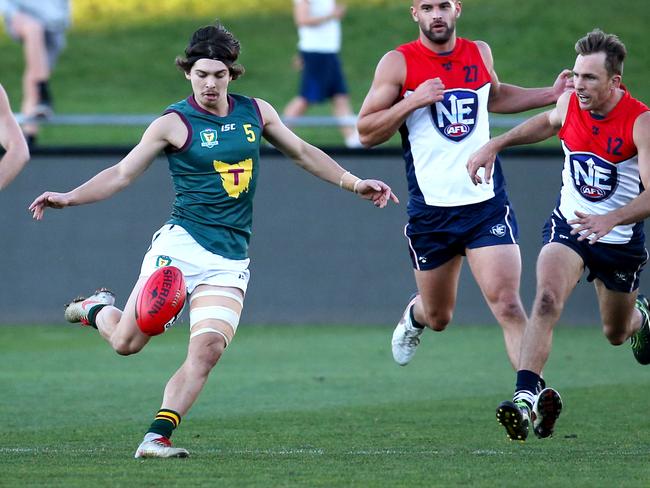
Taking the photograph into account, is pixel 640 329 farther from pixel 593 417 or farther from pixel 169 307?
pixel 169 307

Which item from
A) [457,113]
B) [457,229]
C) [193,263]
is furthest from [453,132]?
[193,263]

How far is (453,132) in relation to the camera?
8.41 metres

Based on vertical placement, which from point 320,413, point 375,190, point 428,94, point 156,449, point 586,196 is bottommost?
point 320,413

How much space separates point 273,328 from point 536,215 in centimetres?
310

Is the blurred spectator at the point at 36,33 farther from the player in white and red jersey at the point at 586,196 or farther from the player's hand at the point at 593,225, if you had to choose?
the player's hand at the point at 593,225

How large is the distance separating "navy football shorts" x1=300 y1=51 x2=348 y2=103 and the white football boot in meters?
7.99

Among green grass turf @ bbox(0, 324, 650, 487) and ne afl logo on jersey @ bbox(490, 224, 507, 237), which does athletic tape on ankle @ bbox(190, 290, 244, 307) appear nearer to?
green grass turf @ bbox(0, 324, 650, 487)

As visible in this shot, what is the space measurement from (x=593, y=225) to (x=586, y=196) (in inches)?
30.4

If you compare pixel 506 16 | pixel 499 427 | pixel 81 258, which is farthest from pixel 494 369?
pixel 506 16

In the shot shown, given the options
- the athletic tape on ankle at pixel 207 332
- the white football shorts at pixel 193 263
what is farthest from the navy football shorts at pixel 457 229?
the athletic tape on ankle at pixel 207 332

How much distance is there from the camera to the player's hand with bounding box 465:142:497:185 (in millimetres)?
7816

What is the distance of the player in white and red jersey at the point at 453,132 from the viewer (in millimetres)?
8281

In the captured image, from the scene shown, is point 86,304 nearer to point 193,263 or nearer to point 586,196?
point 193,263

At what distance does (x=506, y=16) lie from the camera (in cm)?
2555
